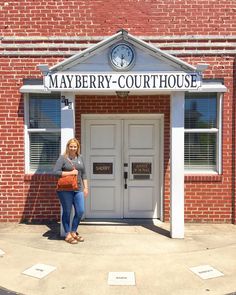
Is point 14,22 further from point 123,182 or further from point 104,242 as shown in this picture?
point 104,242

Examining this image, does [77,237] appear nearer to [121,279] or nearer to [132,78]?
[121,279]

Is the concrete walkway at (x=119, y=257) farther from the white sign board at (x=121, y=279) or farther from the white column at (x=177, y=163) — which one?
the white column at (x=177, y=163)

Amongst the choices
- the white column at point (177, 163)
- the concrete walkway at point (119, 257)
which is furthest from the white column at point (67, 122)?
the white column at point (177, 163)

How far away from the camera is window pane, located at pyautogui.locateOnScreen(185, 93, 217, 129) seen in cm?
780

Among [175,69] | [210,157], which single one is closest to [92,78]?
[175,69]

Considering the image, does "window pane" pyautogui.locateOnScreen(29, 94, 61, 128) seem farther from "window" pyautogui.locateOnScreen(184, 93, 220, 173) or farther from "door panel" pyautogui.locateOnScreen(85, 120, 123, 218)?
"window" pyautogui.locateOnScreen(184, 93, 220, 173)

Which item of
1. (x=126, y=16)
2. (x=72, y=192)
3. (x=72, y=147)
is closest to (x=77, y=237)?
(x=72, y=192)

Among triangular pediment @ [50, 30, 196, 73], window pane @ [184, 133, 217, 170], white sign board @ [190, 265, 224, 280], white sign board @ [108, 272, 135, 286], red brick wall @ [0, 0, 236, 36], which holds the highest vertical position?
red brick wall @ [0, 0, 236, 36]

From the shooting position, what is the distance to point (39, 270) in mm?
5148

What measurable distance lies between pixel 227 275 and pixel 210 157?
3.27 meters

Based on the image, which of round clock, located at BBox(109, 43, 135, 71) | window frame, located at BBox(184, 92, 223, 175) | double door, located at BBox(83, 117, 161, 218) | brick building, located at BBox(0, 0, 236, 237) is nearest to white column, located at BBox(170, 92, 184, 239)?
brick building, located at BBox(0, 0, 236, 237)

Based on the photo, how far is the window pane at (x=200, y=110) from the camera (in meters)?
7.80

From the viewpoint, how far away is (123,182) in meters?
8.02

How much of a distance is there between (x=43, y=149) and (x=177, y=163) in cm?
294
